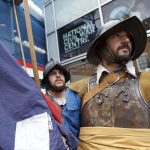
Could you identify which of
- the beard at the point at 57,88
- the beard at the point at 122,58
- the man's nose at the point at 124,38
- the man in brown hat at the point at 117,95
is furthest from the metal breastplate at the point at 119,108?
the beard at the point at 57,88

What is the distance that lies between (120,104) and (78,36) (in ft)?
12.5

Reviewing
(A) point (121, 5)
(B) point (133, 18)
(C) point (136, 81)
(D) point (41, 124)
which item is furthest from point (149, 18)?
(D) point (41, 124)

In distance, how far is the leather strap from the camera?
1.71m

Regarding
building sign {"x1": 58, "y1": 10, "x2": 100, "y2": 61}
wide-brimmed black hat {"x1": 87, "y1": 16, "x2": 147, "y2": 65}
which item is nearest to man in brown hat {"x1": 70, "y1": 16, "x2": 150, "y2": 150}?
wide-brimmed black hat {"x1": 87, "y1": 16, "x2": 147, "y2": 65}

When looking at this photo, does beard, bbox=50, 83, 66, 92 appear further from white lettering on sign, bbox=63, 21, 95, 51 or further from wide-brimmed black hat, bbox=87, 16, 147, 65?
white lettering on sign, bbox=63, 21, 95, 51

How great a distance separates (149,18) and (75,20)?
5.40ft

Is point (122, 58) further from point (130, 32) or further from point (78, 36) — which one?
point (78, 36)

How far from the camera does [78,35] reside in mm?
5289

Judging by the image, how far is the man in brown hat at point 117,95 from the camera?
4.98ft

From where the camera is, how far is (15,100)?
1079 mm

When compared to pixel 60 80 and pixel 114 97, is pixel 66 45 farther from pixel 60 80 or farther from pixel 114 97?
pixel 114 97

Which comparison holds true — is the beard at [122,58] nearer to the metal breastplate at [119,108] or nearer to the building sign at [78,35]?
the metal breastplate at [119,108]

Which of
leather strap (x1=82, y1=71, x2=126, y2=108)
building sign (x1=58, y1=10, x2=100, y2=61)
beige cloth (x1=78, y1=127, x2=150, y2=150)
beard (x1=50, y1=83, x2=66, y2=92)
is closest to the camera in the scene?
beige cloth (x1=78, y1=127, x2=150, y2=150)

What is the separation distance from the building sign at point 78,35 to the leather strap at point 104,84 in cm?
325
